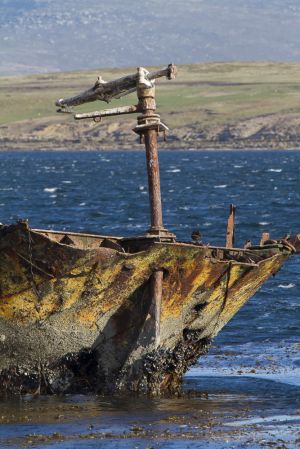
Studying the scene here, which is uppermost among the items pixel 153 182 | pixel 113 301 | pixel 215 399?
pixel 153 182

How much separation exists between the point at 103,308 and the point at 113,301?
0.49 feet

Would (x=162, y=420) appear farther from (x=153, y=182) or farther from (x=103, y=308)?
(x=153, y=182)

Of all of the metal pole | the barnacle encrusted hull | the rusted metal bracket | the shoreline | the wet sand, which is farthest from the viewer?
the shoreline

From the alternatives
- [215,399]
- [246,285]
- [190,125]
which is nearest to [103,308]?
[215,399]

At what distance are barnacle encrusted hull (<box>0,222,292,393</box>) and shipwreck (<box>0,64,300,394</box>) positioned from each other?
0.01m

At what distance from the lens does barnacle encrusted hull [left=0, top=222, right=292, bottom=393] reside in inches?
634

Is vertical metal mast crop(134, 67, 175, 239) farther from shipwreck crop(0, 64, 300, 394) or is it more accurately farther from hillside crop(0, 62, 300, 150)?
hillside crop(0, 62, 300, 150)

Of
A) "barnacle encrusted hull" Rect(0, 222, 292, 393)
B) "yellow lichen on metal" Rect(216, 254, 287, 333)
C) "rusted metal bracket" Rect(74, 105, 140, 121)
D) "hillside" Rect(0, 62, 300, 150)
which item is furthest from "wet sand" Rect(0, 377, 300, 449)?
"hillside" Rect(0, 62, 300, 150)

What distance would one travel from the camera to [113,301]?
54.5 ft

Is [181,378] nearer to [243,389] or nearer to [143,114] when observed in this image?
[243,389]

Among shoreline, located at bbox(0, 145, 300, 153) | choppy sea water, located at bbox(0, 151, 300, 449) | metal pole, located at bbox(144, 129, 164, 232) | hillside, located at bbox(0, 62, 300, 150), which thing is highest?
metal pole, located at bbox(144, 129, 164, 232)

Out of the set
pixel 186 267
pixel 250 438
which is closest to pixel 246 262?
pixel 186 267

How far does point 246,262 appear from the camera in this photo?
1817 centimetres

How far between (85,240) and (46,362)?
2098mm
